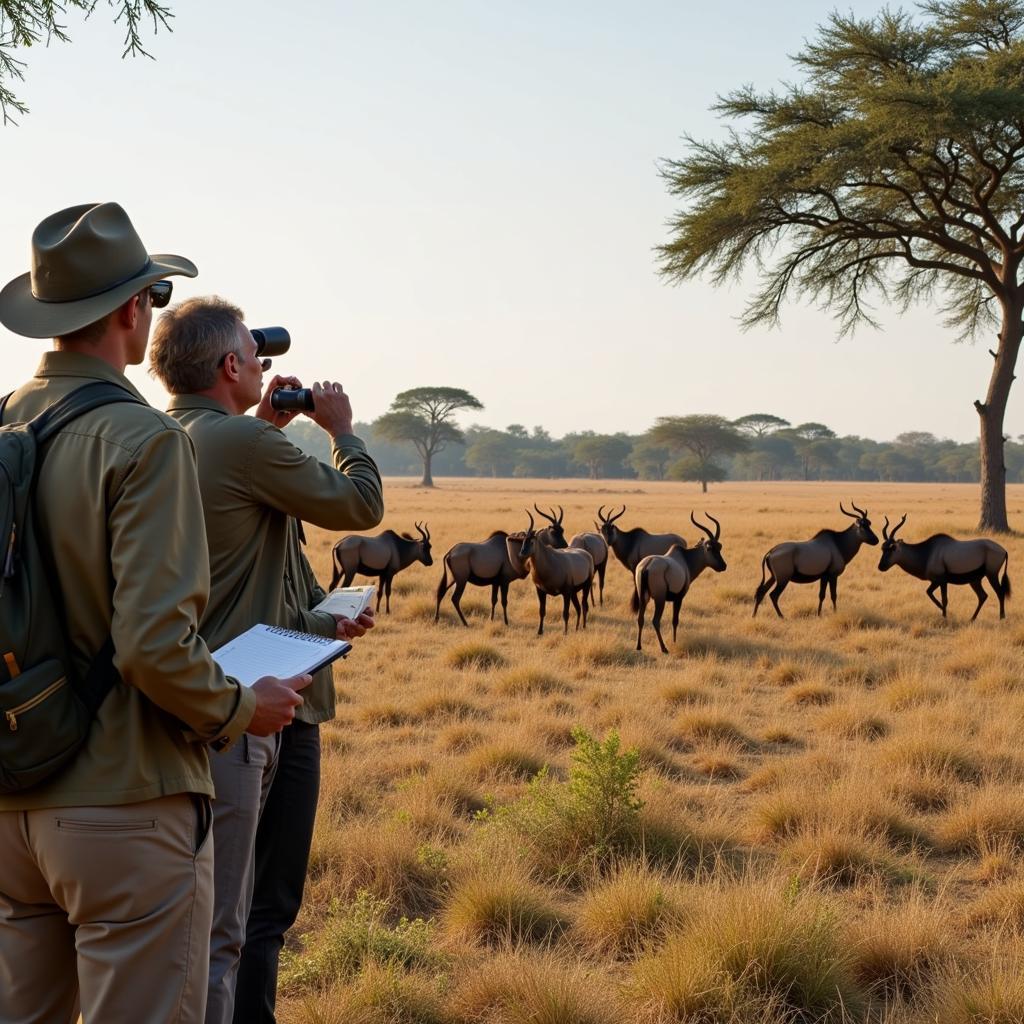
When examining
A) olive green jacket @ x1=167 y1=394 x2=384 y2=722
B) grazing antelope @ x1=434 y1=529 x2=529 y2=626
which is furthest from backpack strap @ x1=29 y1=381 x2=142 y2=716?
grazing antelope @ x1=434 y1=529 x2=529 y2=626

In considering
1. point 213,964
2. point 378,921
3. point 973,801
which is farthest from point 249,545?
point 973,801

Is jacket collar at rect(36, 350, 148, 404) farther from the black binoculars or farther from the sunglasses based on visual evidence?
the black binoculars

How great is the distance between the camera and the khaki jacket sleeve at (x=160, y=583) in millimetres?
2100

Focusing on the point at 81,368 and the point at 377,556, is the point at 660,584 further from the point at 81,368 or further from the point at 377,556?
the point at 81,368

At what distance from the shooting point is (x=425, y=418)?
A: 3268 inches

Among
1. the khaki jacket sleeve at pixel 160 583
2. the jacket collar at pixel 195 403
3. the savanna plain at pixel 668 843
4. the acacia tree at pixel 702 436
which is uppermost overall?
the acacia tree at pixel 702 436

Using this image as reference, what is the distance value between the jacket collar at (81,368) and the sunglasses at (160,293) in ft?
0.69

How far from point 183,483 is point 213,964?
1.35m

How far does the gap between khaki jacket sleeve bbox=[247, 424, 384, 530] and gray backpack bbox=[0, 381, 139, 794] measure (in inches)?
29.8

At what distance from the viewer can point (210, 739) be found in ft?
7.43

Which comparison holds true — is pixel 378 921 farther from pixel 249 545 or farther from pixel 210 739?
pixel 210 739

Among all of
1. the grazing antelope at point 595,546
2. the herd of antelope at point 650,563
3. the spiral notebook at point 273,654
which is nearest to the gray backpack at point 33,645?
the spiral notebook at point 273,654

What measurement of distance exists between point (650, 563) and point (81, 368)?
11.0 meters

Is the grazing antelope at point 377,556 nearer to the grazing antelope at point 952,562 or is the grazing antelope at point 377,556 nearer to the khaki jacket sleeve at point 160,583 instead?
the grazing antelope at point 952,562
